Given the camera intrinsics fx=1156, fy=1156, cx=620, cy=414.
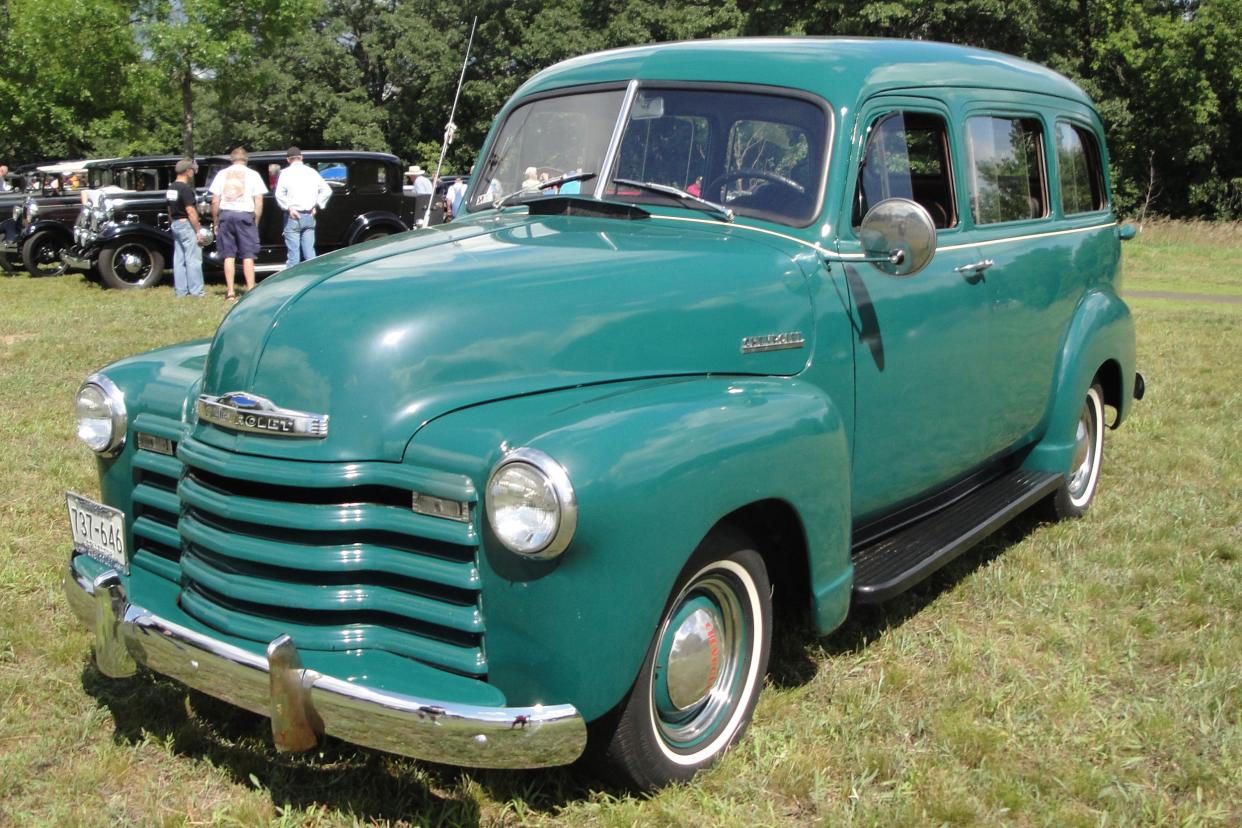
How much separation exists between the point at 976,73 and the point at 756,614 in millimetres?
2559

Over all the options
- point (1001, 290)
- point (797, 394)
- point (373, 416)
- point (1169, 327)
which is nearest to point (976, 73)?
point (1001, 290)

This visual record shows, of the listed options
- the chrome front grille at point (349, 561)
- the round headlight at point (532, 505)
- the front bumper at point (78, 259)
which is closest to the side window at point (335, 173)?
the front bumper at point (78, 259)

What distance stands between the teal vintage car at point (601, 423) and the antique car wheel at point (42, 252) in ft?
48.7

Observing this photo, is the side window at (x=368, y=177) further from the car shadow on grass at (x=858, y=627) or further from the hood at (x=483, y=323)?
the hood at (x=483, y=323)

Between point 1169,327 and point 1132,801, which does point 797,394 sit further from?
point 1169,327

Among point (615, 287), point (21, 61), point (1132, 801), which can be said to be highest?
point (21, 61)

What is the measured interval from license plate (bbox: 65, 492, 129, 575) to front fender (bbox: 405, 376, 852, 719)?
3.55 ft

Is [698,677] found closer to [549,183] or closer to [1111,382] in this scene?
[549,183]

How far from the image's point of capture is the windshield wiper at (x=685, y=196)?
3783 millimetres

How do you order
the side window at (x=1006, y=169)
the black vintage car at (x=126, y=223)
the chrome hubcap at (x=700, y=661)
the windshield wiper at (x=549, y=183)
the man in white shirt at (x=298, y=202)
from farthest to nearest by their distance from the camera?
the black vintage car at (x=126, y=223) < the man in white shirt at (x=298, y=202) < the side window at (x=1006, y=169) < the windshield wiper at (x=549, y=183) < the chrome hubcap at (x=700, y=661)

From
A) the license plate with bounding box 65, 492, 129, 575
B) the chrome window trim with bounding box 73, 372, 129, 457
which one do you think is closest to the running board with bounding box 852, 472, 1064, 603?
the license plate with bounding box 65, 492, 129, 575

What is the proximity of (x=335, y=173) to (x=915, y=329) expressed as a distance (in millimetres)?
13669

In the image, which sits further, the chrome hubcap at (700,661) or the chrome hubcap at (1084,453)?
the chrome hubcap at (1084,453)

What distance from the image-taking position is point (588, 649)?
103 inches
